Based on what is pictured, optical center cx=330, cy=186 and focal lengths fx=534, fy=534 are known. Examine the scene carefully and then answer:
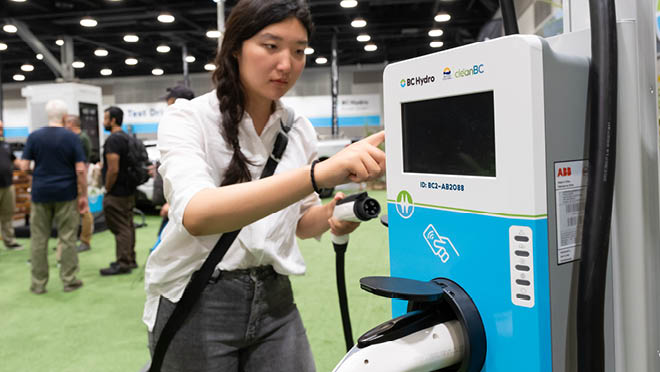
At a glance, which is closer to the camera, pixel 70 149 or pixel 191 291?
pixel 191 291

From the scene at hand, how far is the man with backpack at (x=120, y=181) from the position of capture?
4.76 m

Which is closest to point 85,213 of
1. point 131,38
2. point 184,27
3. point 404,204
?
point 404,204

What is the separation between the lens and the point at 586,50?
25.5 inches

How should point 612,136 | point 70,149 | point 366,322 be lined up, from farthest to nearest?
point 70,149
point 366,322
point 612,136

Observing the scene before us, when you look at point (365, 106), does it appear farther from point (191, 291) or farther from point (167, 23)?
point (191, 291)

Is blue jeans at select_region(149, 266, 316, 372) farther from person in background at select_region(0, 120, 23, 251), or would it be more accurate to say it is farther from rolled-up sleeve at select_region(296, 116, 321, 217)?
person in background at select_region(0, 120, 23, 251)

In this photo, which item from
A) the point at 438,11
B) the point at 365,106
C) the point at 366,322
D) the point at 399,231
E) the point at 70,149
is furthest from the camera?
the point at 365,106

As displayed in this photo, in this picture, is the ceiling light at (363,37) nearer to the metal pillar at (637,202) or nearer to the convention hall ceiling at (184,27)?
the convention hall ceiling at (184,27)

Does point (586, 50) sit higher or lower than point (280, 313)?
higher

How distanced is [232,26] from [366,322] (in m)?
2.15

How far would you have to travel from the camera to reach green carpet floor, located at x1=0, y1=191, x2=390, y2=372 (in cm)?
312

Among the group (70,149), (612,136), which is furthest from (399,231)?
(70,149)

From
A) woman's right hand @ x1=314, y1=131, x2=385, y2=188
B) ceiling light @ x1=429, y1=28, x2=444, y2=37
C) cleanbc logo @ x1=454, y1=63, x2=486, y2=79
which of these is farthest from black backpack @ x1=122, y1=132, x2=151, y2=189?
ceiling light @ x1=429, y1=28, x2=444, y2=37

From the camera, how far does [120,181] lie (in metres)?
4.82
